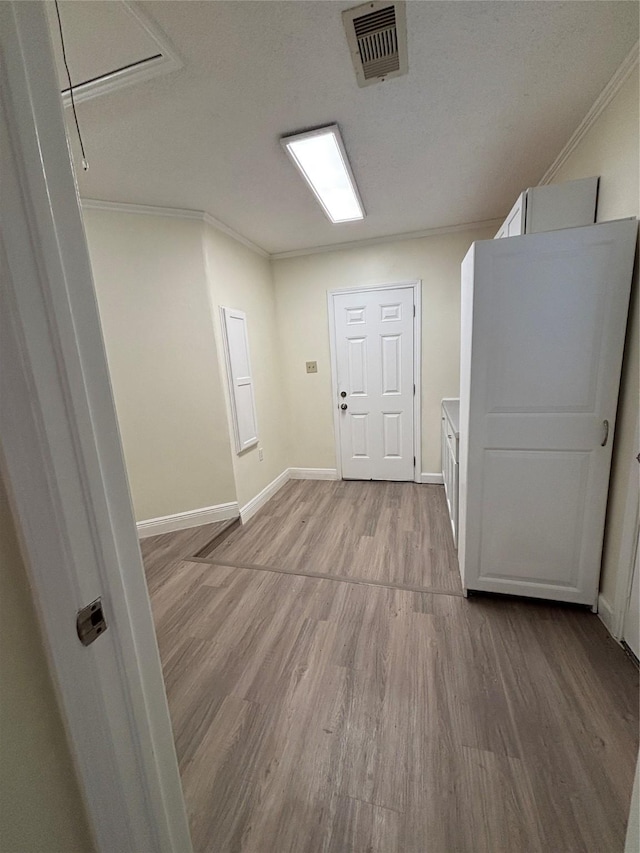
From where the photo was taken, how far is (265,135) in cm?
171

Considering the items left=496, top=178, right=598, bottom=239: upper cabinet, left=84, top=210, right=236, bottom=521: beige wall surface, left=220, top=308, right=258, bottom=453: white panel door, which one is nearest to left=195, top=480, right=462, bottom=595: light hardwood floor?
left=84, top=210, right=236, bottom=521: beige wall surface

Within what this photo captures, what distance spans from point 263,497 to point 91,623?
2973 millimetres

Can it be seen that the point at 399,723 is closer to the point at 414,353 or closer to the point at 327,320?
the point at 414,353

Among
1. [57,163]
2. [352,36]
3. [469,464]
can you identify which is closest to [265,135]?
[352,36]

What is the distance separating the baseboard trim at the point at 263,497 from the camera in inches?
123

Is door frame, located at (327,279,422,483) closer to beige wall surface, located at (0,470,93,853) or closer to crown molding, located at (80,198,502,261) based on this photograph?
crown molding, located at (80,198,502,261)

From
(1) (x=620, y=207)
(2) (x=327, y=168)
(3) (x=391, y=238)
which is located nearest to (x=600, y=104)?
(1) (x=620, y=207)

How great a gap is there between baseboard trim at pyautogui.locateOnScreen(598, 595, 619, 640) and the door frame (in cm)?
198

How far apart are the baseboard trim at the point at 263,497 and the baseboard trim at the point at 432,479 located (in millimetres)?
1597

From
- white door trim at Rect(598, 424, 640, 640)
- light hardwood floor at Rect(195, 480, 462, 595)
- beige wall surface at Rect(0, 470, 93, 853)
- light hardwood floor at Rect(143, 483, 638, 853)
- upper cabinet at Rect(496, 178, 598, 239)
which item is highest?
upper cabinet at Rect(496, 178, 598, 239)

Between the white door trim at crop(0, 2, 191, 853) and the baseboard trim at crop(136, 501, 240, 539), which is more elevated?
the white door trim at crop(0, 2, 191, 853)

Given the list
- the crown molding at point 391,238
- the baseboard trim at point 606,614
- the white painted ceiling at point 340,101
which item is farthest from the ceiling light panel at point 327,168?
the baseboard trim at point 606,614

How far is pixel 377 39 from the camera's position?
4.09ft

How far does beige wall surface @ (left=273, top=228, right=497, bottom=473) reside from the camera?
3.25m
